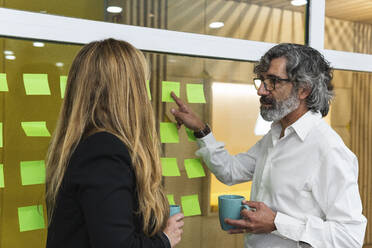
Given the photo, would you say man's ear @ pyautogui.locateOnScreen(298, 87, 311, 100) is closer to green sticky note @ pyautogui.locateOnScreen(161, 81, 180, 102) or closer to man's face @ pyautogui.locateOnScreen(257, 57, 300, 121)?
man's face @ pyautogui.locateOnScreen(257, 57, 300, 121)

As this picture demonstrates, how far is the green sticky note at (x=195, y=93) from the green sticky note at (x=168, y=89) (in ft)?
0.18

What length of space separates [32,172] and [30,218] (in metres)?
0.16

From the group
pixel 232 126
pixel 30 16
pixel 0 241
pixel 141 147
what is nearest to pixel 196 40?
pixel 232 126

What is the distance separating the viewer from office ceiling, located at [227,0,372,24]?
1992 millimetres

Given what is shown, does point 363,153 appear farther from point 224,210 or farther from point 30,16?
point 30,16

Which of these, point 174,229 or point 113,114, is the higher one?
point 113,114

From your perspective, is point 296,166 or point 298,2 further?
point 298,2

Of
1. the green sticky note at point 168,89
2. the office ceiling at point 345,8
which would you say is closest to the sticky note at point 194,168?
the green sticky note at point 168,89

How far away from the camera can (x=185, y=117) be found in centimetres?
162

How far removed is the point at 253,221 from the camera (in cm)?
136

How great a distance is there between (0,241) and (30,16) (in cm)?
79

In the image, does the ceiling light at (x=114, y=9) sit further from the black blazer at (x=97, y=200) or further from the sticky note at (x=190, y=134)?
the black blazer at (x=97, y=200)

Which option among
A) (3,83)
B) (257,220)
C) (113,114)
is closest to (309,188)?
(257,220)

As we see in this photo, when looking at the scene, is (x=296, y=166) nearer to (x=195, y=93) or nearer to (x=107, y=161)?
(x=195, y=93)
